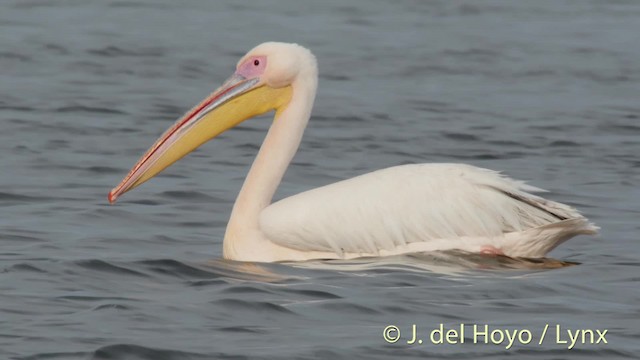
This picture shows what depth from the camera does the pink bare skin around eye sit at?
24.7 ft

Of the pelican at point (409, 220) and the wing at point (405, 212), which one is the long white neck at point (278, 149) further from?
the wing at point (405, 212)

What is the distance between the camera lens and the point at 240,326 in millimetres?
5660

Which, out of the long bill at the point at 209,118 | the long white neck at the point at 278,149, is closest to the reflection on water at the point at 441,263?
the long white neck at the point at 278,149

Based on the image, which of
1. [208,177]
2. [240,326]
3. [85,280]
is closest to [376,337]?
[240,326]

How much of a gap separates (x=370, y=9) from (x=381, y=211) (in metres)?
11.7

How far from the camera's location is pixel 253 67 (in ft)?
24.7

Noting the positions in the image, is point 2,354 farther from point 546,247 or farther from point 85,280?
point 546,247

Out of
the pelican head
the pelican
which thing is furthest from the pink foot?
the pelican head

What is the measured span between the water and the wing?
126 mm

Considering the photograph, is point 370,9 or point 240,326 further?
point 370,9

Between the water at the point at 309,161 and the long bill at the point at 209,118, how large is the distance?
0.39 m

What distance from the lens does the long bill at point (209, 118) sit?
7.51m

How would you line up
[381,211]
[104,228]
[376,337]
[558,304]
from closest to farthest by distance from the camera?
[376,337] → [558,304] → [381,211] → [104,228]

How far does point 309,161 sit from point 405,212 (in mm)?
3344
